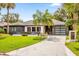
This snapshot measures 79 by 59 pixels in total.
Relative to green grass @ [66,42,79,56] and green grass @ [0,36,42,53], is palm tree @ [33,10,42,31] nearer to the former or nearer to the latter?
green grass @ [0,36,42,53]

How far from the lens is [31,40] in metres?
5.07

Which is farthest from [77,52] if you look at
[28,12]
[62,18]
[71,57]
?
[28,12]

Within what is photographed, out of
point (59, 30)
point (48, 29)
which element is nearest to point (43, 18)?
point (48, 29)

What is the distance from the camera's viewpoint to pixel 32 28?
505 cm

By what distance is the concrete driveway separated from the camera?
16.5 feet

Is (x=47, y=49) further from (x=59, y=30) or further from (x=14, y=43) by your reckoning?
(x=14, y=43)

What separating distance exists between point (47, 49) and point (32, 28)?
343mm

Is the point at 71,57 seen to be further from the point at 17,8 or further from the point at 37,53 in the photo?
the point at 17,8

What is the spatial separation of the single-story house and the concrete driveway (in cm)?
8

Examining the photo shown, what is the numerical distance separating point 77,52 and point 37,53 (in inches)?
20.8

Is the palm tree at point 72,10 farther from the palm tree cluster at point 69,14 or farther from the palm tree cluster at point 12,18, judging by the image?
the palm tree cluster at point 12,18

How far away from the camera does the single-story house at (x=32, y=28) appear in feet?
16.5

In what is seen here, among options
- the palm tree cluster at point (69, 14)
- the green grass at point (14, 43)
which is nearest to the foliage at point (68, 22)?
the palm tree cluster at point (69, 14)

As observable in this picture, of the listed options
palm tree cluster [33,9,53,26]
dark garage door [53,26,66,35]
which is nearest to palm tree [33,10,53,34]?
palm tree cluster [33,9,53,26]
